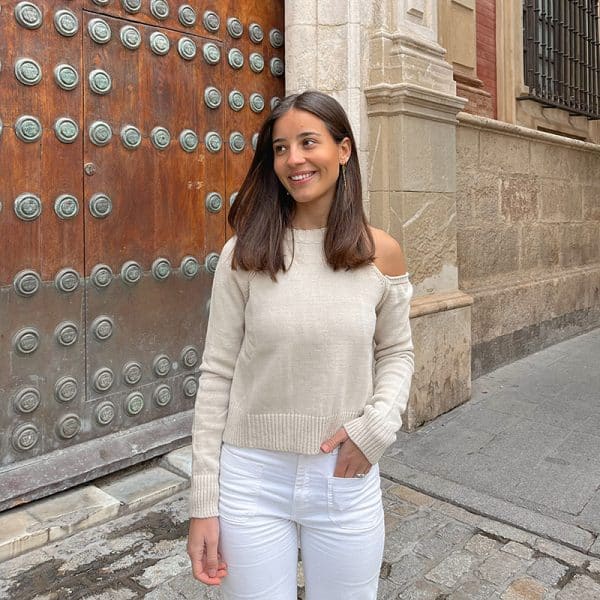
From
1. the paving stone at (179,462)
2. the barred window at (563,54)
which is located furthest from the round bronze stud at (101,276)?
the barred window at (563,54)

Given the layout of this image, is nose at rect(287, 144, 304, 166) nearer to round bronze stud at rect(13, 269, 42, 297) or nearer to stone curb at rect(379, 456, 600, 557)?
round bronze stud at rect(13, 269, 42, 297)

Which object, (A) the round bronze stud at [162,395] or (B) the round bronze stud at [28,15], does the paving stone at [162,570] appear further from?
(B) the round bronze stud at [28,15]

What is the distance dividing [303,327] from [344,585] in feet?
A: 2.01

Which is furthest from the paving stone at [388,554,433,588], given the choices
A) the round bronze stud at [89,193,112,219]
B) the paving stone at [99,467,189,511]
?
the round bronze stud at [89,193,112,219]

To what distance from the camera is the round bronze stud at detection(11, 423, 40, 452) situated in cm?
292

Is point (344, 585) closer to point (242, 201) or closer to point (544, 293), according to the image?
point (242, 201)

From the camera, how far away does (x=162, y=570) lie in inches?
96.7

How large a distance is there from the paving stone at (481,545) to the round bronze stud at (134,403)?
184 cm

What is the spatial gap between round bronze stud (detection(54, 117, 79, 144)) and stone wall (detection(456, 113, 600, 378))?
304cm

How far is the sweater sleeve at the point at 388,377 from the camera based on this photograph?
4.54ft

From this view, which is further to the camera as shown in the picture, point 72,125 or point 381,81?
point 381,81

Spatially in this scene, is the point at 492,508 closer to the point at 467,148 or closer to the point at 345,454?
the point at 345,454

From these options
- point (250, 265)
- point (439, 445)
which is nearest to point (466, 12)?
point (439, 445)

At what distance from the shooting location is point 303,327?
1.37 meters
